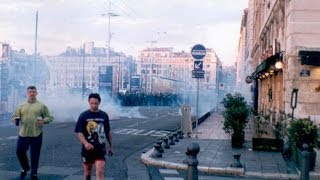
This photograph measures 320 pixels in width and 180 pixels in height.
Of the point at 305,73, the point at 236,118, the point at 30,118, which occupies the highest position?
the point at 305,73

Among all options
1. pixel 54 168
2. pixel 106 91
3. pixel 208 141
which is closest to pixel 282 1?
pixel 208 141

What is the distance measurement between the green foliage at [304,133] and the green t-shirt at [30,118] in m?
5.32

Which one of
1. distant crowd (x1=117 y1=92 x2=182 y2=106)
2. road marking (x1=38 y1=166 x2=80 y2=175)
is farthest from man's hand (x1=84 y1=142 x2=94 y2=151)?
distant crowd (x1=117 y1=92 x2=182 y2=106)

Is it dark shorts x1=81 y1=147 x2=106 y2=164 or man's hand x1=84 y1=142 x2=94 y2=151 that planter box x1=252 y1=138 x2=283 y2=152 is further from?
man's hand x1=84 y1=142 x2=94 y2=151

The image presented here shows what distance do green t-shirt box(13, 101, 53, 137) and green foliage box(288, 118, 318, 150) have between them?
17.5ft

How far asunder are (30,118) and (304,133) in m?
5.74

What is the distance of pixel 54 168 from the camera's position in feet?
33.5

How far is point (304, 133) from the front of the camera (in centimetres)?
1055

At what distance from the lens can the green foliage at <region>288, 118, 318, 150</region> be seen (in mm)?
10523

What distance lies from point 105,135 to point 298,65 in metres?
9.89

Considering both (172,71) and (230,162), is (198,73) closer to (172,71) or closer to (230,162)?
(230,162)

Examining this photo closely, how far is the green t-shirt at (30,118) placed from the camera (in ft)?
28.7

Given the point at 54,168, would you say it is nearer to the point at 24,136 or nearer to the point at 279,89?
the point at 24,136

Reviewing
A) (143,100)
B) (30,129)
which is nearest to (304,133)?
(30,129)
